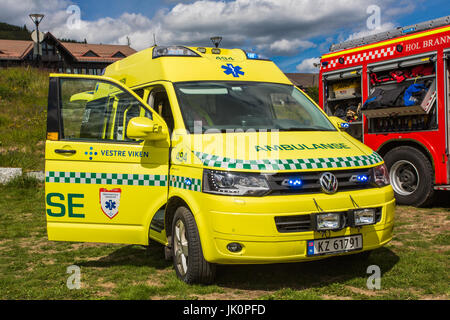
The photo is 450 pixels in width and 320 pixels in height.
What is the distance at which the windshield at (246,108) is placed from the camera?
479 cm

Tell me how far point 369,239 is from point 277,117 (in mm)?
1577

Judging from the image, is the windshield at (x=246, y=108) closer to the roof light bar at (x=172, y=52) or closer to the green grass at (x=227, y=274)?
the roof light bar at (x=172, y=52)

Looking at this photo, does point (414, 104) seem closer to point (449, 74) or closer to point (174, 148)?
point (449, 74)

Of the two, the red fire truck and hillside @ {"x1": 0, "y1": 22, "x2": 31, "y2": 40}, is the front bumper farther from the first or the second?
hillside @ {"x1": 0, "y1": 22, "x2": 31, "y2": 40}

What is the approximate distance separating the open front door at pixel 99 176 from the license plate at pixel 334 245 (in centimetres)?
154

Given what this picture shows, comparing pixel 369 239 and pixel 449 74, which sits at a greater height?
pixel 449 74

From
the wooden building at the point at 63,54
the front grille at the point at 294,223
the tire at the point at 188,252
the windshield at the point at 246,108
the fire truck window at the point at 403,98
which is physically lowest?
the tire at the point at 188,252

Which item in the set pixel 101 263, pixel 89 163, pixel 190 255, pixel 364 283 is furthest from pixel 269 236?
pixel 101 263

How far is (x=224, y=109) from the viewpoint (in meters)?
5.00

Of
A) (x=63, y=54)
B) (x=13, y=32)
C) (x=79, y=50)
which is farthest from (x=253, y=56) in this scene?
(x=13, y=32)

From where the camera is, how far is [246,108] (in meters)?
5.10

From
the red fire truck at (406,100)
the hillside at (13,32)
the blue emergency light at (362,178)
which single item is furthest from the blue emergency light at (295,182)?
the hillside at (13,32)

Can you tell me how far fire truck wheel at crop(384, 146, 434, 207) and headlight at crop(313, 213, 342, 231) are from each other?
449 centimetres
